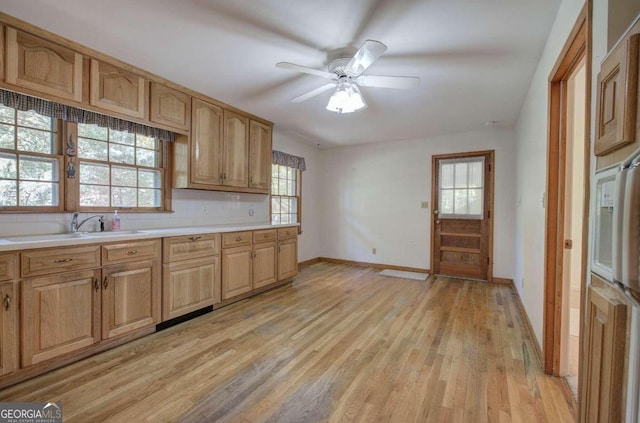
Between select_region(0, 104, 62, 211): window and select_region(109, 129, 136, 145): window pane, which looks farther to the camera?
select_region(109, 129, 136, 145): window pane

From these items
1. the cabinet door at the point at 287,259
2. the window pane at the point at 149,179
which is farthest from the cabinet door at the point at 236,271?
the window pane at the point at 149,179

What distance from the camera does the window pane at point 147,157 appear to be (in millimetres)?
2945

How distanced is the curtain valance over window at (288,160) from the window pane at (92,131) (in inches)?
87.7

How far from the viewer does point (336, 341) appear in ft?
7.94

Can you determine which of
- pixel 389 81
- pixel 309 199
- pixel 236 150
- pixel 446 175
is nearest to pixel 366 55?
pixel 389 81

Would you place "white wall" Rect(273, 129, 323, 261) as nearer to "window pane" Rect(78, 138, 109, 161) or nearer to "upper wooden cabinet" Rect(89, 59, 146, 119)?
"upper wooden cabinet" Rect(89, 59, 146, 119)

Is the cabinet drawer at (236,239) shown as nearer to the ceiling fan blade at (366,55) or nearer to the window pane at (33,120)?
the window pane at (33,120)

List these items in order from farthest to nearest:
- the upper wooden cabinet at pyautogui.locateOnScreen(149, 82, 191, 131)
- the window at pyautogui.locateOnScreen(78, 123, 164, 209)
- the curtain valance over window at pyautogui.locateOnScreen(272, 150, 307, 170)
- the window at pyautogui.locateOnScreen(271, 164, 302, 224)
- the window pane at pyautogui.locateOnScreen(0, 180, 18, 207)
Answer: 1. the window at pyautogui.locateOnScreen(271, 164, 302, 224)
2. the curtain valance over window at pyautogui.locateOnScreen(272, 150, 307, 170)
3. the upper wooden cabinet at pyautogui.locateOnScreen(149, 82, 191, 131)
4. the window at pyautogui.locateOnScreen(78, 123, 164, 209)
5. the window pane at pyautogui.locateOnScreen(0, 180, 18, 207)

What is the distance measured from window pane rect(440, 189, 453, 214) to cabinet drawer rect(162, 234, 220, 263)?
11.6 ft

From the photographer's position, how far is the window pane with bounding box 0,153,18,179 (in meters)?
2.10

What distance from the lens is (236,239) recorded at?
329cm

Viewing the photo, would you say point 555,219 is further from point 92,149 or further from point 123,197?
point 92,149

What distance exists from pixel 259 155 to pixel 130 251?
204 centimetres

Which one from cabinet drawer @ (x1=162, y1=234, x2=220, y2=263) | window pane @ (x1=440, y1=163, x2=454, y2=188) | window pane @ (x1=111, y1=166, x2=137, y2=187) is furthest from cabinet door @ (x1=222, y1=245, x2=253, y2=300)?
window pane @ (x1=440, y1=163, x2=454, y2=188)
